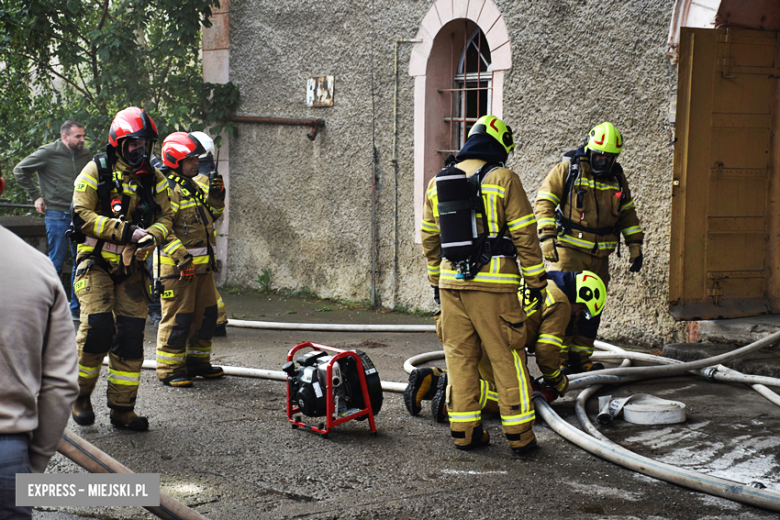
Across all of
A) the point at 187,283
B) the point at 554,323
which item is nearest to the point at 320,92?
the point at 187,283

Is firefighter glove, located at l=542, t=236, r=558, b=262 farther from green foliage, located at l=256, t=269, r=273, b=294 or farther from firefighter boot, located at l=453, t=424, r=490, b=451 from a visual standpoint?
green foliage, located at l=256, t=269, r=273, b=294

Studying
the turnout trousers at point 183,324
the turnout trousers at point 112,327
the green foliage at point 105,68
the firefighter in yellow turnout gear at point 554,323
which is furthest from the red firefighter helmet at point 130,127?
the green foliage at point 105,68

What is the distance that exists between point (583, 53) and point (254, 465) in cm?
514

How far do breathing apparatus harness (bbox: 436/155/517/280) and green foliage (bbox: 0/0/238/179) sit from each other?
21.9 ft

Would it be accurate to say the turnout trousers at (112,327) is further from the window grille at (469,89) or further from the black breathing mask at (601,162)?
the window grille at (469,89)

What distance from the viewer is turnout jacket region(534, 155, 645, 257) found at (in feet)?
19.8

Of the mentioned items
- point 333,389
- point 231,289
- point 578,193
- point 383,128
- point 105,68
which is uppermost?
point 105,68

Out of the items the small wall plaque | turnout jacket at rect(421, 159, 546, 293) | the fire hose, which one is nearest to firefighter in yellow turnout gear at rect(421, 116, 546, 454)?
turnout jacket at rect(421, 159, 546, 293)

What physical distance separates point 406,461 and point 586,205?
2882 millimetres

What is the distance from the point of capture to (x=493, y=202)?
4215 millimetres

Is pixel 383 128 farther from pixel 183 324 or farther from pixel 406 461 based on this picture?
pixel 406 461

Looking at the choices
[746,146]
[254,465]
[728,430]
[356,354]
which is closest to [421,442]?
[356,354]

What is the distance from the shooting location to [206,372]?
599cm

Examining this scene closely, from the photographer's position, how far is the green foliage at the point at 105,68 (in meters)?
10.0
